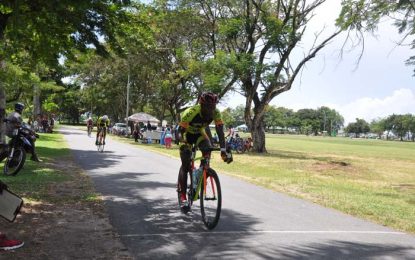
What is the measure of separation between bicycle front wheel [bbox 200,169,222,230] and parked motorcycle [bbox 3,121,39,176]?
6456 mm

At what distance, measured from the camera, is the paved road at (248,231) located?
19.1 feet

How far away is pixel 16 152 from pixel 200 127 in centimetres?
Result: 650

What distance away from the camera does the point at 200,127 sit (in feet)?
24.5

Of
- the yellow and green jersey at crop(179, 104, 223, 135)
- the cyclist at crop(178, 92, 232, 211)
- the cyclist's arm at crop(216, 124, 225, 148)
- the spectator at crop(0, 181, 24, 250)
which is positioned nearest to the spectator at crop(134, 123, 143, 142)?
the cyclist at crop(178, 92, 232, 211)

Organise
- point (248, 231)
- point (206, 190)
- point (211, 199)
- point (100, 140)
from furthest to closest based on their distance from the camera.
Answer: point (100, 140) → point (206, 190) → point (211, 199) → point (248, 231)

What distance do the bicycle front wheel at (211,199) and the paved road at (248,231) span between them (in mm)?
162

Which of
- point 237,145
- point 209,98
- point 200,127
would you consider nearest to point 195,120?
point 200,127

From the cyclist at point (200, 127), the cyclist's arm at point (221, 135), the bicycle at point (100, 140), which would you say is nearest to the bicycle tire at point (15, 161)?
the cyclist at point (200, 127)

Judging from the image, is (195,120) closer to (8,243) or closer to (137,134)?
(8,243)

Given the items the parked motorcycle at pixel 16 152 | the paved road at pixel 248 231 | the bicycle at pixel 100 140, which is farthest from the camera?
the bicycle at pixel 100 140

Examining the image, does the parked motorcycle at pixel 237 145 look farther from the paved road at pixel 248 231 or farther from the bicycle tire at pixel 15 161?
the paved road at pixel 248 231

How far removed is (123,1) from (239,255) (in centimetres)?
451

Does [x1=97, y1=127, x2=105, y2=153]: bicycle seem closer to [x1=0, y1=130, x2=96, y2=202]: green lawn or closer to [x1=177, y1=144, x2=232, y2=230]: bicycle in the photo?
[x1=0, y1=130, x2=96, y2=202]: green lawn

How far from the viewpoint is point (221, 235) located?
6605 millimetres
